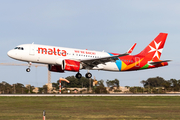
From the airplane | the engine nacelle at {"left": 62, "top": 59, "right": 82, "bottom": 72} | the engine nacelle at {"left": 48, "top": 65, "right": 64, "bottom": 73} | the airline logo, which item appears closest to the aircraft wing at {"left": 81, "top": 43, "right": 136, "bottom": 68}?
the airplane

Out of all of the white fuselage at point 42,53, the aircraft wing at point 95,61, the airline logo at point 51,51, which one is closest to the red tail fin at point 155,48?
the aircraft wing at point 95,61

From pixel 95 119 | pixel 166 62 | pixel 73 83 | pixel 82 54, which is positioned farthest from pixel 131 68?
pixel 73 83

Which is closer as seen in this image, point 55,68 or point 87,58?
point 87,58

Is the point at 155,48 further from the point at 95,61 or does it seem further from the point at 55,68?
the point at 55,68

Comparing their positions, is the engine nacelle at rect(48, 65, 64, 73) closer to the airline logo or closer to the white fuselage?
the white fuselage

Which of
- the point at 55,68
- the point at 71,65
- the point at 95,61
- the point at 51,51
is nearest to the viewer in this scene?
the point at 51,51

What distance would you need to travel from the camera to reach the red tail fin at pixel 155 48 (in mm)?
58281

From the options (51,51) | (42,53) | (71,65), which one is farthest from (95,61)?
(42,53)

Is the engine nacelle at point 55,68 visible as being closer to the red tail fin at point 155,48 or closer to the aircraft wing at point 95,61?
the aircraft wing at point 95,61

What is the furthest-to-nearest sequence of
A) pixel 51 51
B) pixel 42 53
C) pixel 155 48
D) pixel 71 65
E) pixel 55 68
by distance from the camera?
pixel 155 48 < pixel 55 68 < pixel 71 65 < pixel 51 51 < pixel 42 53

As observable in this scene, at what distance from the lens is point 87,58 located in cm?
5175

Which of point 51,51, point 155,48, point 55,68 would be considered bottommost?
point 55,68

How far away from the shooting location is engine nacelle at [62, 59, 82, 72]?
49.0m

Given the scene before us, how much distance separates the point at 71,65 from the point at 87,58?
365 centimetres
